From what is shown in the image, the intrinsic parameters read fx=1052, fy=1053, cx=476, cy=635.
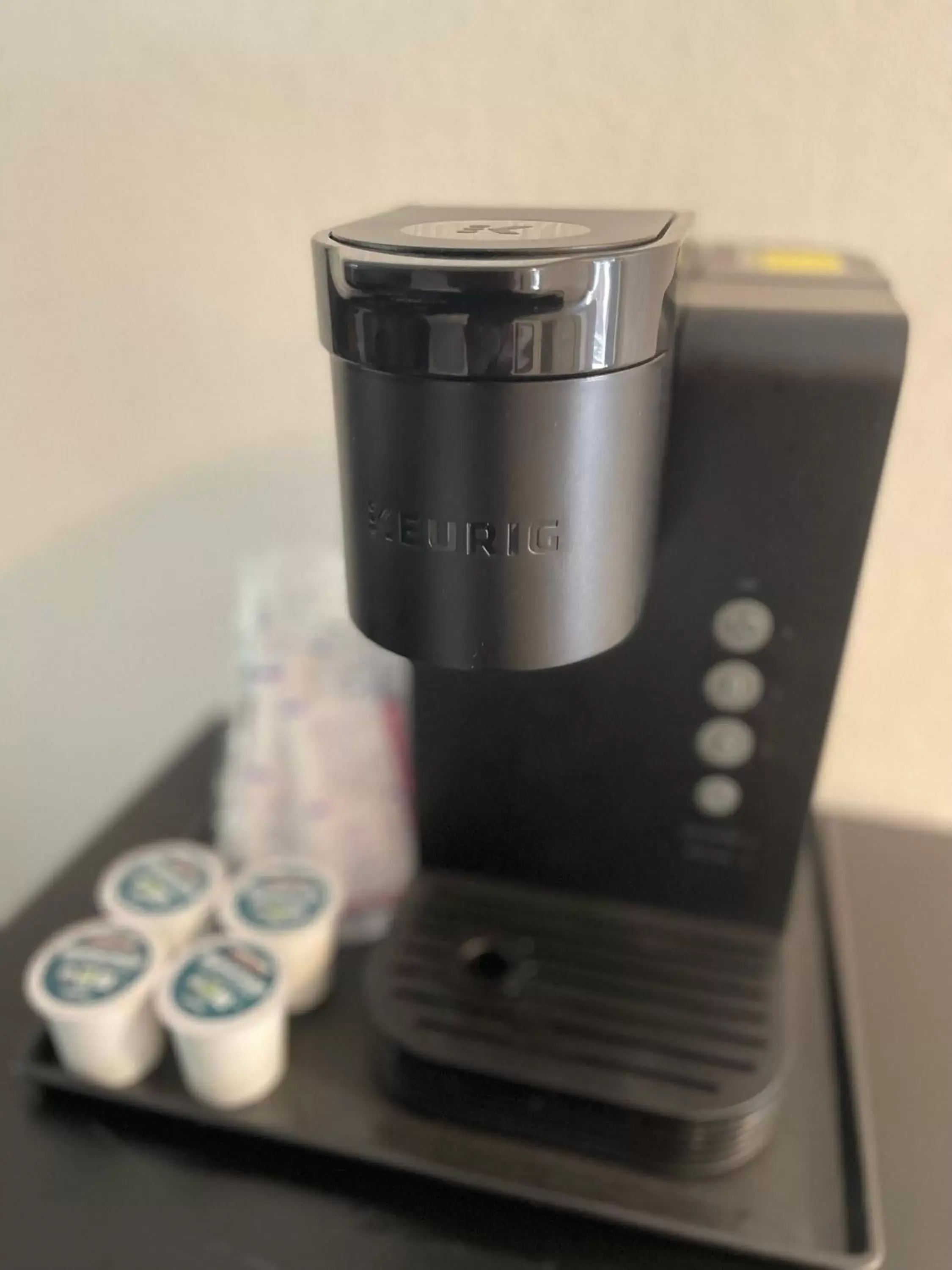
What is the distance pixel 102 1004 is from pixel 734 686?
331 mm

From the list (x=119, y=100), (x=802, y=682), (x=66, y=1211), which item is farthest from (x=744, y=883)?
(x=119, y=100)

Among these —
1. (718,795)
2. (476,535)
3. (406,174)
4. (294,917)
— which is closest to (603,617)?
(476,535)

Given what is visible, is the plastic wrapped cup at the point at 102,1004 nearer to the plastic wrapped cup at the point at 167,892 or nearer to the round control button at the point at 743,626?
the plastic wrapped cup at the point at 167,892

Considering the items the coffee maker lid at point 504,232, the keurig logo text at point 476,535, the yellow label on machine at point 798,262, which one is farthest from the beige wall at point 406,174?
the keurig logo text at point 476,535

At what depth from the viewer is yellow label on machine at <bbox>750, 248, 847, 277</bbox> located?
1.55 feet

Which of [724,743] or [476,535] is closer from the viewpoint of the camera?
[476,535]

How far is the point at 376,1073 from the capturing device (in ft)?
1.65

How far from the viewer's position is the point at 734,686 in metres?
0.48

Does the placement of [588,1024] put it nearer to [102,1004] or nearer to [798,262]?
[102,1004]

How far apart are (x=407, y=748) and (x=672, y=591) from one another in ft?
0.83

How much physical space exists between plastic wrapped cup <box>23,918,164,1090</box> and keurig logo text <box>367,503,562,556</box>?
0.96 feet

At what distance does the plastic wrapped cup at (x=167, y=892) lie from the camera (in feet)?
1.86

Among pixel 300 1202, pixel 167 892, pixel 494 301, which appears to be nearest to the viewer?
pixel 494 301

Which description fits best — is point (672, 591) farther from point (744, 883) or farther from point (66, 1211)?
point (66, 1211)
